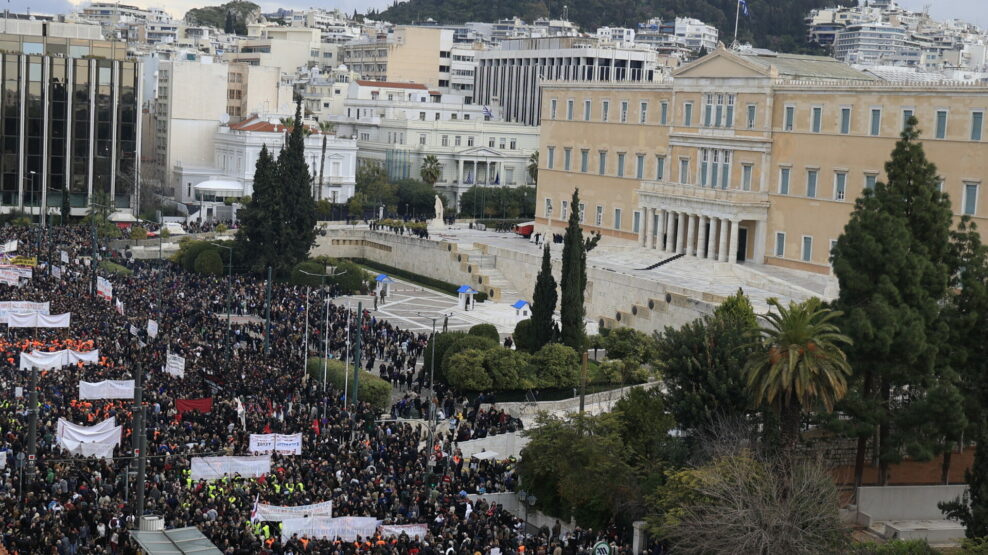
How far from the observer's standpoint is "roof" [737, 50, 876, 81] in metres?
67.2

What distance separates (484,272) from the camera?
240 feet

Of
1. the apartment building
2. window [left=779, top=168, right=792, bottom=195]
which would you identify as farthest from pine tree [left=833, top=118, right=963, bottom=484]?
the apartment building

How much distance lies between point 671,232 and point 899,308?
35.3 m

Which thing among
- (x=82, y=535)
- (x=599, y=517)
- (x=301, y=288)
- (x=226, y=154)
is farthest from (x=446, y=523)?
(x=226, y=154)

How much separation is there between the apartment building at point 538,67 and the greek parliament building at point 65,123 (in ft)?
154

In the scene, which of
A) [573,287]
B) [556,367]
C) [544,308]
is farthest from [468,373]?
[573,287]

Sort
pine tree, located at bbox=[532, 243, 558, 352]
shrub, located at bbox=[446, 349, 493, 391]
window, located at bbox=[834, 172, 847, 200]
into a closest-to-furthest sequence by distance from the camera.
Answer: shrub, located at bbox=[446, 349, 493, 391] < pine tree, located at bbox=[532, 243, 558, 352] < window, located at bbox=[834, 172, 847, 200]

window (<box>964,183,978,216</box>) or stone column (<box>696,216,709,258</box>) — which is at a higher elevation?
window (<box>964,183,978,216</box>)

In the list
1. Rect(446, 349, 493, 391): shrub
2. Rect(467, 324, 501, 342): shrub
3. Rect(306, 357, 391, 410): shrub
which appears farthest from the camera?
Rect(467, 324, 501, 342): shrub

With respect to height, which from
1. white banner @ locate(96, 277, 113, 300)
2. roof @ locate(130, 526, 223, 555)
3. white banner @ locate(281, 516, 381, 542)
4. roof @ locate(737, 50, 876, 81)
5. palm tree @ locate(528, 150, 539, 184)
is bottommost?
white banner @ locate(281, 516, 381, 542)

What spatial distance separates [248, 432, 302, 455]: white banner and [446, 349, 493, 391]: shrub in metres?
13.9

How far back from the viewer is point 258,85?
392 ft

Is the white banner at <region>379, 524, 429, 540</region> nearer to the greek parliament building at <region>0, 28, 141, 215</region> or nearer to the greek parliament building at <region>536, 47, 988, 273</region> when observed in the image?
the greek parliament building at <region>536, 47, 988, 273</region>

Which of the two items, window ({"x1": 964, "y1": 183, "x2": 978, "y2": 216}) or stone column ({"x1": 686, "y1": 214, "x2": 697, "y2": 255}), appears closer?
window ({"x1": 964, "y1": 183, "x2": 978, "y2": 216})
